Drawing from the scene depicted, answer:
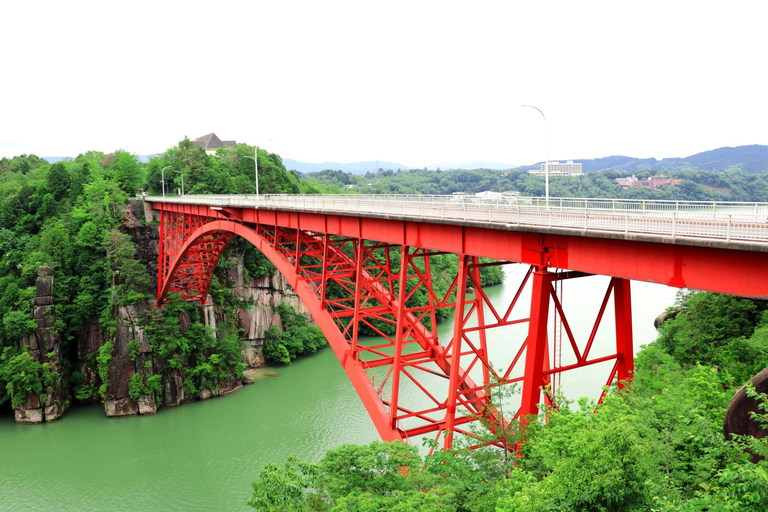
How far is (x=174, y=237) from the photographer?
112 ft

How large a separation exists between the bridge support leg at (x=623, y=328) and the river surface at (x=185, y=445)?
12860mm

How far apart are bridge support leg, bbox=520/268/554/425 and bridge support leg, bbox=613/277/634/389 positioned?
1.42m

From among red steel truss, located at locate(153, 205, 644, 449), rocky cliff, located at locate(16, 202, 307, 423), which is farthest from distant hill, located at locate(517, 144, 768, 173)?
rocky cliff, located at locate(16, 202, 307, 423)

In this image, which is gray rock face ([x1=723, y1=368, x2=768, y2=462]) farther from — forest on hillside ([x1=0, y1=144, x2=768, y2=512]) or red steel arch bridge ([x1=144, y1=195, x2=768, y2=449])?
red steel arch bridge ([x1=144, y1=195, x2=768, y2=449])

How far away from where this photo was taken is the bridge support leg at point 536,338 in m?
9.44

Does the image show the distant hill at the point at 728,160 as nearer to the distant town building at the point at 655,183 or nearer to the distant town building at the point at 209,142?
the distant town building at the point at 655,183

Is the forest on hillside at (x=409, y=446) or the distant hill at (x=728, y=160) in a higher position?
the distant hill at (x=728, y=160)

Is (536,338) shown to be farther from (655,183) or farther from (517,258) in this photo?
(655,183)

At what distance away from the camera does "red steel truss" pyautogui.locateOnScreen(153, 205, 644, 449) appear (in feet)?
33.2

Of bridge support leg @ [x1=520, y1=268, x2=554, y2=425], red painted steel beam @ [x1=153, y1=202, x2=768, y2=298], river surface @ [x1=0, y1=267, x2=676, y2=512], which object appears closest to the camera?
red painted steel beam @ [x1=153, y1=202, x2=768, y2=298]

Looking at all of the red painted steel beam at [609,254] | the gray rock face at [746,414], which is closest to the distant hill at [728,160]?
the red painted steel beam at [609,254]

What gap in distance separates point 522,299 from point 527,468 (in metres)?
38.2

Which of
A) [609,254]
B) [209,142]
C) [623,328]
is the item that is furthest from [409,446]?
[209,142]

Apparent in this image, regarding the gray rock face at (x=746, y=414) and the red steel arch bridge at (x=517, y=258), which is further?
the red steel arch bridge at (x=517, y=258)
